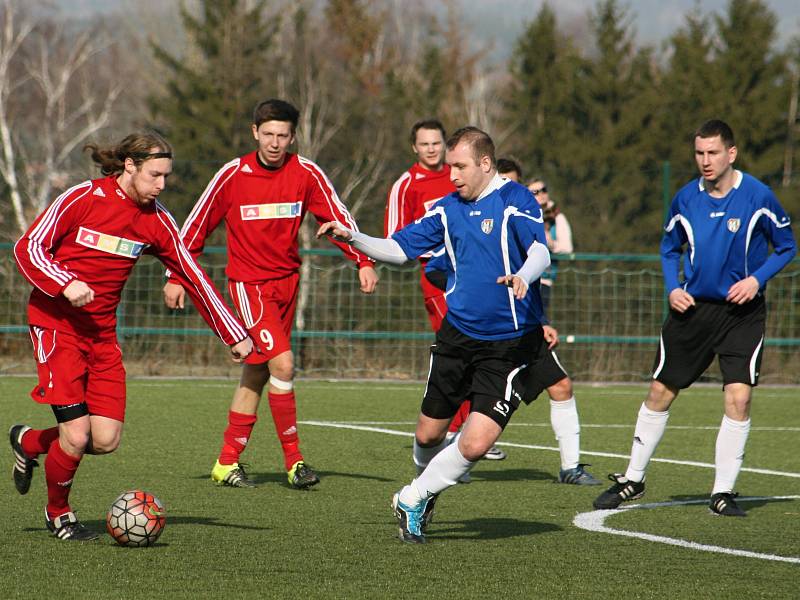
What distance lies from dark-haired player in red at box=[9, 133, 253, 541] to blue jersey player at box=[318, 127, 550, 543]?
88 centimetres

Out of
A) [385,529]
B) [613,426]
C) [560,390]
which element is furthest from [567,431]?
[613,426]

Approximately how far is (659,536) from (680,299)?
144 centimetres

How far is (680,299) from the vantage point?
7152 millimetres

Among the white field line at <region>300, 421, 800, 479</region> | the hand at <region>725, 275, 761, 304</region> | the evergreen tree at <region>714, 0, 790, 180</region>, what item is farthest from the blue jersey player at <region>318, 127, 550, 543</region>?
the evergreen tree at <region>714, 0, 790, 180</region>

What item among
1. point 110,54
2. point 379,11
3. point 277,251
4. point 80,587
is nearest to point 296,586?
point 80,587

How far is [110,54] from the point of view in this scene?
160 feet

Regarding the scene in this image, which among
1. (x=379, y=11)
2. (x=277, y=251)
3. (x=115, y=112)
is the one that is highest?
(x=379, y=11)

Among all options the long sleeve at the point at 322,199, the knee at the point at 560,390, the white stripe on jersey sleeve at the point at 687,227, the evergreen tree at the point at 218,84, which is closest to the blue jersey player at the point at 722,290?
the white stripe on jersey sleeve at the point at 687,227

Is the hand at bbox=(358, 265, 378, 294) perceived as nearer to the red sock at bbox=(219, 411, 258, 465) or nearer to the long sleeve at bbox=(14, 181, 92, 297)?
the red sock at bbox=(219, 411, 258, 465)

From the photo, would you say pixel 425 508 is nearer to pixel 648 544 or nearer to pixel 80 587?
pixel 648 544

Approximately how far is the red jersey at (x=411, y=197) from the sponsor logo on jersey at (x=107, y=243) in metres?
3.26

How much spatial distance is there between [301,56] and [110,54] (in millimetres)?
14294

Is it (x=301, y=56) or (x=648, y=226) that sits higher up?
(x=301, y=56)

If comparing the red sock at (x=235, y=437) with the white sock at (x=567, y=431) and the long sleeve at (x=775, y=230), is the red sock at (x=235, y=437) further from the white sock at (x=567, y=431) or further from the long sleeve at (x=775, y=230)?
the long sleeve at (x=775, y=230)
